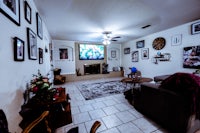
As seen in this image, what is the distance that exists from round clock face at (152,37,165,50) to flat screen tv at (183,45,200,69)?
921 mm

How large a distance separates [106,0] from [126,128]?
2533mm

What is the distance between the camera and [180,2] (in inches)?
85.8

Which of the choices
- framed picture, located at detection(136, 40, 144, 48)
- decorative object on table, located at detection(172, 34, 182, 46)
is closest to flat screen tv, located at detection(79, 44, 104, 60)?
framed picture, located at detection(136, 40, 144, 48)

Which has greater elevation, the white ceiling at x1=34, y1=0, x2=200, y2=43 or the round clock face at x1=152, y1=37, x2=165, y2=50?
the white ceiling at x1=34, y1=0, x2=200, y2=43

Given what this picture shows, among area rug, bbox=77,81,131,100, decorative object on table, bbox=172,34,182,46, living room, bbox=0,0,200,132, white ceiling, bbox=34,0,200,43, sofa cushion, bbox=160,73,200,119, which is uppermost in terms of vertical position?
white ceiling, bbox=34,0,200,43

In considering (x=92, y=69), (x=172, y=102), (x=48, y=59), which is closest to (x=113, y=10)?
(x=172, y=102)

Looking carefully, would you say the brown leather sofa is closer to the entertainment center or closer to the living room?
the living room

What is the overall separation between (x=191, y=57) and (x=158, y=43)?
145 centimetres

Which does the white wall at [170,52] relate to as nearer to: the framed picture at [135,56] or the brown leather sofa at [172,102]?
the framed picture at [135,56]

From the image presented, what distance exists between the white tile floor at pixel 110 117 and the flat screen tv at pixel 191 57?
259 cm

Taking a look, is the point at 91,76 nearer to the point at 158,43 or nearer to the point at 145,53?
the point at 145,53

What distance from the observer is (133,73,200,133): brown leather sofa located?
4.63 ft

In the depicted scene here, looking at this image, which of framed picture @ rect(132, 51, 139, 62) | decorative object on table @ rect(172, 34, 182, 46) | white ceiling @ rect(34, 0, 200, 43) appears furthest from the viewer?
framed picture @ rect(132, 51, 139, 62)

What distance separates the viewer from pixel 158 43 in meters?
4.54
